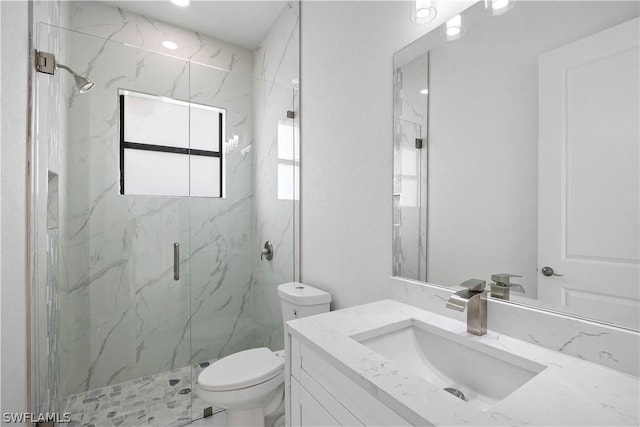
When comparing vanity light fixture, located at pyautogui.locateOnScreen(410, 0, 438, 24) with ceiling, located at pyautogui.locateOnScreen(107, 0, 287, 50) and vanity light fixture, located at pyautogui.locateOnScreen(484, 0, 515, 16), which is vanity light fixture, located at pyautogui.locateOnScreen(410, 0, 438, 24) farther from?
ceiling, located at pyautogui.locateOnScreen(107, 0, 287, 50)

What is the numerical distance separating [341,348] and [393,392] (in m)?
0.22

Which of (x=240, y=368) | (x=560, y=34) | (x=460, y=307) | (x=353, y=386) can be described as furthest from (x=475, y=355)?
(x=240, y=368)

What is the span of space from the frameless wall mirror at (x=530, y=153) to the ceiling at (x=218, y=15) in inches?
64.5

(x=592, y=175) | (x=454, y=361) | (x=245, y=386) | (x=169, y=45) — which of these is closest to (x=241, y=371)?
(x=245, y=386)

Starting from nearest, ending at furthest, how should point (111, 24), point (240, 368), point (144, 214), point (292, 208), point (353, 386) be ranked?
point (353, 386), point (240, 368), point (144, 214), point (292, 208), point (111, 24)

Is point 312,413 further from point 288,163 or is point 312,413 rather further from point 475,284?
point 288,163

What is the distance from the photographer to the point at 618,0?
0.73 meters

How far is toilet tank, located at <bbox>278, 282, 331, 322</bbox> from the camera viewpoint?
1.66 m

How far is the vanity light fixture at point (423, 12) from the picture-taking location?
1.11 m

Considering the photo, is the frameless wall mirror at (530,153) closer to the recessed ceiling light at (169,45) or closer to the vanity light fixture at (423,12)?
the vanity light fixture at (423,12)

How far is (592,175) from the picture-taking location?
2.49 feet

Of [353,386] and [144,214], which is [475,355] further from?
[144,214]

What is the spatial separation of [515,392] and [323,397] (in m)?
0.47

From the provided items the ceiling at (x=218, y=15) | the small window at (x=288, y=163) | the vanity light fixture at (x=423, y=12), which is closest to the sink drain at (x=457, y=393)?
the vanity light fixture at (x=423, y=12)
